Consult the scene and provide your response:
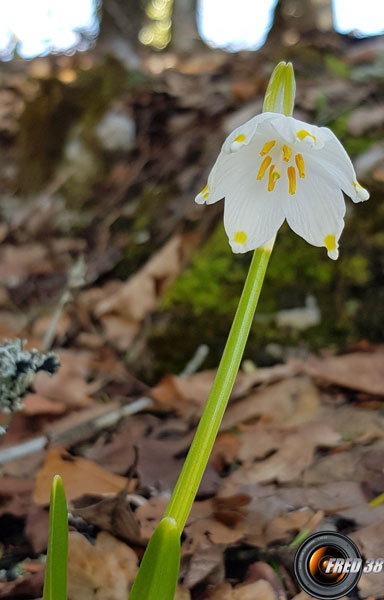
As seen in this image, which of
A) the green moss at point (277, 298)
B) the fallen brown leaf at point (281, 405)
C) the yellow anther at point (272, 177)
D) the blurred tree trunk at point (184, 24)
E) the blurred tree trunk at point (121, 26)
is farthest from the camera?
the blurred tree trunk at point (184, 24)

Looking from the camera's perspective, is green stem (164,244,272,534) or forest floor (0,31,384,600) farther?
forest floor (0,31,384,600)

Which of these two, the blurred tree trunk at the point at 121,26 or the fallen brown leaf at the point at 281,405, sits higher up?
the blurred tree trunk at the point at 121,26

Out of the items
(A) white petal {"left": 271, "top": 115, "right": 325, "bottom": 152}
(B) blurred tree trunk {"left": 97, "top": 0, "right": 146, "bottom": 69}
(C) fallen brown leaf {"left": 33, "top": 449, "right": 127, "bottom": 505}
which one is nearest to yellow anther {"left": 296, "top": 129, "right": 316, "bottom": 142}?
(A) white petal {"left": 271, "top": 115, "right": 325, "bottom": 152}

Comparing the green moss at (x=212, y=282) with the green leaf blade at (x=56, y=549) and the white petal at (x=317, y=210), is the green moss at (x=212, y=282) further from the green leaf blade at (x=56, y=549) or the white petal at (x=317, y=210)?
the green leaf blade at (x=56, y=549)

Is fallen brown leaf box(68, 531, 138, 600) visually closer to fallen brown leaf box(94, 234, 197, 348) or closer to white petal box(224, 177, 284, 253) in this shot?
white petal box(224, 177, 284, 253)

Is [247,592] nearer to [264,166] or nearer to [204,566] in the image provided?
[204,566]

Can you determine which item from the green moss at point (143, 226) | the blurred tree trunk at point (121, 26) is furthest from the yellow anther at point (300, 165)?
the blurred tree trunk at point (121, 26)

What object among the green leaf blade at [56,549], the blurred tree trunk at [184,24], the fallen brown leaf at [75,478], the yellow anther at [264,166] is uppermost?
the blurred tree trunk at [184,24]
